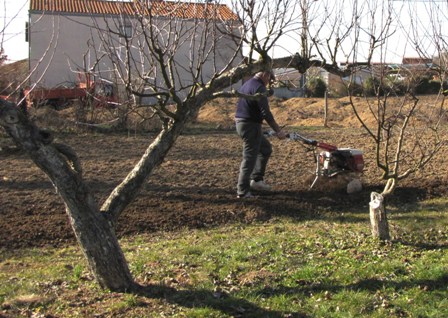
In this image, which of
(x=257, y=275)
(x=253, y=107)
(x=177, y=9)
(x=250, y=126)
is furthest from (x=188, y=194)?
(x=177, y=9)

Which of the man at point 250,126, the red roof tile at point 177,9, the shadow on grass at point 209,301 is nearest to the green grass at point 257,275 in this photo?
the shadow on grass at point 209,301

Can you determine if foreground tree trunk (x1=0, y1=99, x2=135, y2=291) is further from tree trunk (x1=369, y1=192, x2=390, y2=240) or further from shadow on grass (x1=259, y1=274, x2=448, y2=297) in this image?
tree trunk (x1=369, y1=192, x2=390, y2=240)

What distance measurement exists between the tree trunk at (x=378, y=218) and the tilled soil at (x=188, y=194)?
159cm

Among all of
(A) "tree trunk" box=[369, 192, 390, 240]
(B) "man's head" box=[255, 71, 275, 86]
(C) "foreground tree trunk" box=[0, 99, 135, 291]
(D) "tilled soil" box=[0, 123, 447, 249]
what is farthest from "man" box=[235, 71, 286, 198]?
(C) "foreground tree trunk" box=[0, 99, 135, 291]

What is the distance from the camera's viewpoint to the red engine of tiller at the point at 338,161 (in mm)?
8133

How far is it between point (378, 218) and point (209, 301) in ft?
7.41

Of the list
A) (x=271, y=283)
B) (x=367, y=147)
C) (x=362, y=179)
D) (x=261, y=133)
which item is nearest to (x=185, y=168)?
(x=261, y=133)

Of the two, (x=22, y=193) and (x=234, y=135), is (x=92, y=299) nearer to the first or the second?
(x=22, y=193)

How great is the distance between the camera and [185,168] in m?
9.91

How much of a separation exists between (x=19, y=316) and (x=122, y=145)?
334 inches

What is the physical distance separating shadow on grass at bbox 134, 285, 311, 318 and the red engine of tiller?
3.95 metres

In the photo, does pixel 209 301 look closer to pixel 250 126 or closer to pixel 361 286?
pixel 361 286

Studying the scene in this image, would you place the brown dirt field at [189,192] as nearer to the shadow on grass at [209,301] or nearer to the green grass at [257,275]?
the green grass at [257,275]

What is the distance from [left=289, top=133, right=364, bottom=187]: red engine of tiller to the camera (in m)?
→ 8.13
